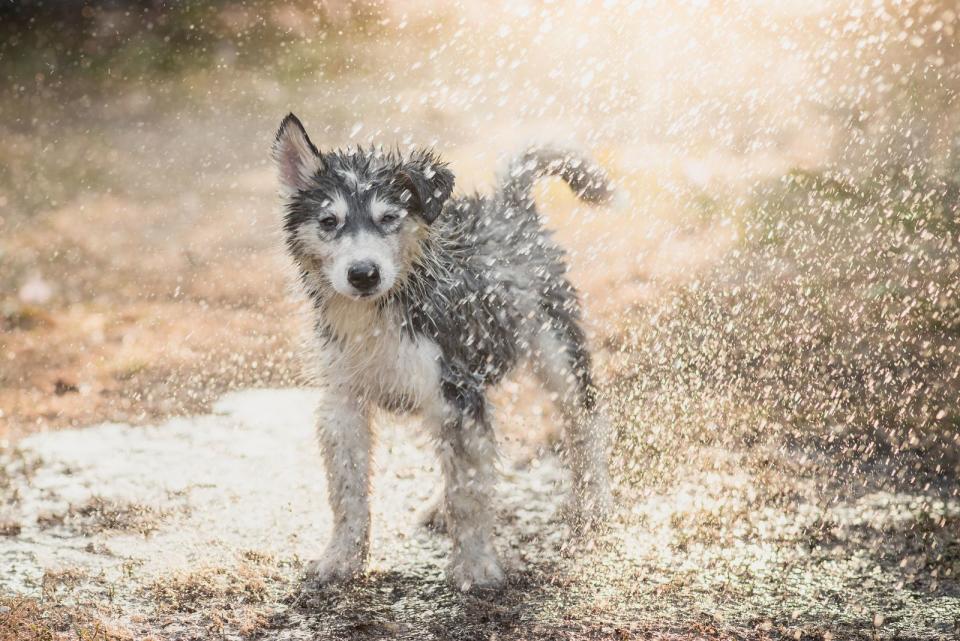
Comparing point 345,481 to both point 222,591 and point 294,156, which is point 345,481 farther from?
point 294,156

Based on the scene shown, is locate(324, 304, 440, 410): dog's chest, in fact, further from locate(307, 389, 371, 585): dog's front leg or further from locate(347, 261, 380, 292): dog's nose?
locate(347, 261, 380, 292): dog's nose

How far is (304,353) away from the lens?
5.23m

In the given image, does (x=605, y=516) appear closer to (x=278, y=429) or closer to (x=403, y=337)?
(x=403, y=337)

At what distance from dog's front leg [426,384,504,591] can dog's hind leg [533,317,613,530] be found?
100 cm

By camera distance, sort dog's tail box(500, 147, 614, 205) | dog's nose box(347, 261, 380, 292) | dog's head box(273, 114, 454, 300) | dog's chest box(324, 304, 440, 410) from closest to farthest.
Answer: dog's nose box(347, 261, 380, 292) < dog's head box(273, 114, 454, 300) < dog's chest box(324, 304, 440, 410) < dog's tail box(500, 147, 614, 205)

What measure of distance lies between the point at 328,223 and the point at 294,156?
46cm

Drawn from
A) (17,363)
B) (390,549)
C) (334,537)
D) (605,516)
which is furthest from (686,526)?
(17,363)

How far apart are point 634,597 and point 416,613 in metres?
1.12

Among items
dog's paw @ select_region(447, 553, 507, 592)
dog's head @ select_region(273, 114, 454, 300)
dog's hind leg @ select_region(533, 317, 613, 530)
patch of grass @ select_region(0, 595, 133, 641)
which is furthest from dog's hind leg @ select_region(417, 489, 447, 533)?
patch of grass @ select_region(0, 595, 133, 641)

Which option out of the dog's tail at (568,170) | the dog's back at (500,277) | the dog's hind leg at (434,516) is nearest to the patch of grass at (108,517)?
the dog's hind leg at (434,516)

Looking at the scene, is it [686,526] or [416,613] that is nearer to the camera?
[416,613]

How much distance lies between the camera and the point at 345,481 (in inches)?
187

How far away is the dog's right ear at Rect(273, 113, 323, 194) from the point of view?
4496 millimetres

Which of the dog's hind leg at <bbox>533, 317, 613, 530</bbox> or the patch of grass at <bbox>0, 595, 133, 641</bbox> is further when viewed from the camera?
the dog's hind leg at <bbox>533, 317, 613, 530</bbox>
